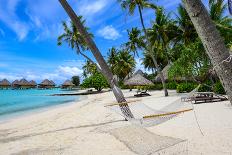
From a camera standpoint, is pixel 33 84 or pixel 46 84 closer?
pixel 46 84

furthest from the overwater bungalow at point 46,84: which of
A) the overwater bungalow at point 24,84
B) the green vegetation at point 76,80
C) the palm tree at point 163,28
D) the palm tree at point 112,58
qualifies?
the palm tree at point 163,28

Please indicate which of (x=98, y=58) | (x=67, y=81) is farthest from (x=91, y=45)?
(x=67, y=81)

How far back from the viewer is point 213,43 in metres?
1.63

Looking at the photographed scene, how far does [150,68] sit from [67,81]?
31.2m

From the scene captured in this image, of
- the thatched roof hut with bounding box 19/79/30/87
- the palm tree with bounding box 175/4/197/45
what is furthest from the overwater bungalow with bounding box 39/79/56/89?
the palm tree with bounding box 175/4/197/45

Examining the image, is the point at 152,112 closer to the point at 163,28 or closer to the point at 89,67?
the point at 163,28

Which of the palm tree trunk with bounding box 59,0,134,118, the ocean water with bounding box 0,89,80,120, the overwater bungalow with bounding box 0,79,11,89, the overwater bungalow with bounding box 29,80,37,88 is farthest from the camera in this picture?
the overwater bungalow with bounding box 29,80,37,88

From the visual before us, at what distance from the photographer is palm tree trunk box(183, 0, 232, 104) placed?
1608mm

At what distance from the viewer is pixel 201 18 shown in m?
1.70

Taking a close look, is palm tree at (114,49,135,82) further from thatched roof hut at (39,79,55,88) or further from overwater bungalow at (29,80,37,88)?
overwater bungalow at (29,80,37,88)

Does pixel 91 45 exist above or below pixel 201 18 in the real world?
above

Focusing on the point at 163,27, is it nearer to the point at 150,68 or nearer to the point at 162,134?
the point at 162,134

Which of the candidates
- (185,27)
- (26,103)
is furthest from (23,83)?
(185,27)

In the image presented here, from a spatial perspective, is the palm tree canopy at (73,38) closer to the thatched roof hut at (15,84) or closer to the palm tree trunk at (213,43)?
the palm tree trunk at (213,43)
